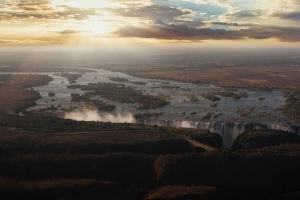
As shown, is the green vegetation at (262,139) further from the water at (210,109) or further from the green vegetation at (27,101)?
the green vegetation at (27,101)

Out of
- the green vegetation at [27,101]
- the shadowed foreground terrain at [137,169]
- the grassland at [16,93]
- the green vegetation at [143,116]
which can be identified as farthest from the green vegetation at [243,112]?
the grassland at [16,93]

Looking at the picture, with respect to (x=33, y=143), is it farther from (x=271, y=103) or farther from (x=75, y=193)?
(x=271, y=103)

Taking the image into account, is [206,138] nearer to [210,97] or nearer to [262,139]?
[262,139]

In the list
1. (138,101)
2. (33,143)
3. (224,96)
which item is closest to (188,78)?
(224,96)

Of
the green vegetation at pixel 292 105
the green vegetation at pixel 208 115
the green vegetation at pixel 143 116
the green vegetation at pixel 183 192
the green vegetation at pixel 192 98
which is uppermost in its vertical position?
the green vegetation at pixel 292 105

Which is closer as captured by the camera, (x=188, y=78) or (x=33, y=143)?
(x=33, y=143)

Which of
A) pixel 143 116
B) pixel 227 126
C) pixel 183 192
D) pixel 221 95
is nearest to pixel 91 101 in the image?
pixel 143 116

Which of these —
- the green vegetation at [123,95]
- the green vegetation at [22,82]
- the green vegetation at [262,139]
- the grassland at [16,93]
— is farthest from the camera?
the green vegetation at [22,82]
